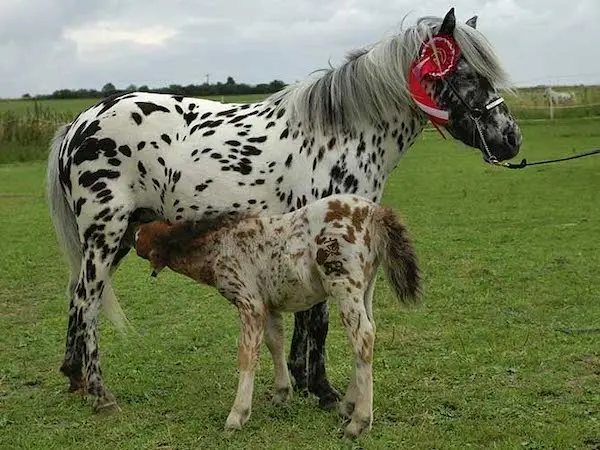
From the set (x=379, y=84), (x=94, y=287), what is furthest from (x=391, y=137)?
(x=94, y=287)

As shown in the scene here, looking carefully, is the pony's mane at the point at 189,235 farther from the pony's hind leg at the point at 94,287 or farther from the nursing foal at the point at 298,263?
the pony's hind leg at the point at 94,287

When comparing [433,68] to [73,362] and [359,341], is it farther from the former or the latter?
[73,362]

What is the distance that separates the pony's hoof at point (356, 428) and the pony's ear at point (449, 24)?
211cm

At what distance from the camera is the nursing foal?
394cm

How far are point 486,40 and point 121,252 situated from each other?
2.53 metres

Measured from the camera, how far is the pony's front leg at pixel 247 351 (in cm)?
408

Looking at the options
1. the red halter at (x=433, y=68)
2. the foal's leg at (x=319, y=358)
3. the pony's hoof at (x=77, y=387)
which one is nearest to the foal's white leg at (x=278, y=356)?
the foal's leg at (x=319, y=358)

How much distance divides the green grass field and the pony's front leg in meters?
0.13

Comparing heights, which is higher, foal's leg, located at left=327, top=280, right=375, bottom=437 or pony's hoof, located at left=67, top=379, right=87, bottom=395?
foal's leg, located at left=327, top=280, right=375, bottom=437

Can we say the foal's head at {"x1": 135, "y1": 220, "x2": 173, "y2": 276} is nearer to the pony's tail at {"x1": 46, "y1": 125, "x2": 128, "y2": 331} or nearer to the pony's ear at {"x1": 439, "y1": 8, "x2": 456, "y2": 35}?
the pony's tail at {"x1": 46, "y1": 125, "x2": 128, "y2": 331}

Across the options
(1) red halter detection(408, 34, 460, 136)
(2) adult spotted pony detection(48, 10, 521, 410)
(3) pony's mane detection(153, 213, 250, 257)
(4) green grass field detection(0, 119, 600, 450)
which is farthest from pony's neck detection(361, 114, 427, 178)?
(3) pony's mane detection(153, 213, 250, 257)

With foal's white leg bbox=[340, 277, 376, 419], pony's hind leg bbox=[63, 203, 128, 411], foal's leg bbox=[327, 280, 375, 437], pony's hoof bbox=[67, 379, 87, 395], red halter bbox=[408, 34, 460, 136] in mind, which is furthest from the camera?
pony's hoof bbox=[67, 379, 87, 395]

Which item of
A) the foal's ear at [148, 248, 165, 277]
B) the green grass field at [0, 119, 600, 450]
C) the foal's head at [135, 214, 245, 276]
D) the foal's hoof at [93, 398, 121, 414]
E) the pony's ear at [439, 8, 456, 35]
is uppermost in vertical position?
the pony's ear at [439, 8, 456, 35]

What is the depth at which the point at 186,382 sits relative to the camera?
5086 mm
